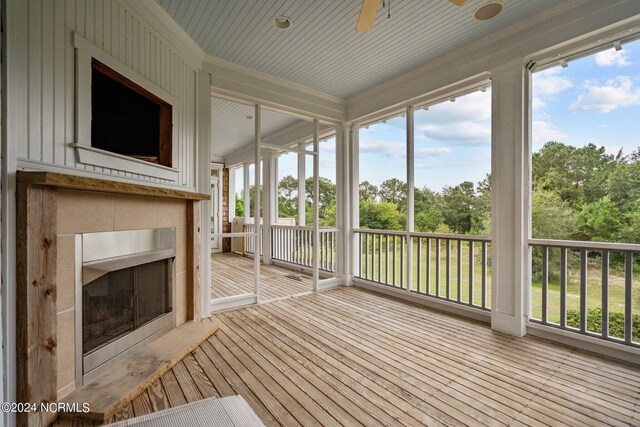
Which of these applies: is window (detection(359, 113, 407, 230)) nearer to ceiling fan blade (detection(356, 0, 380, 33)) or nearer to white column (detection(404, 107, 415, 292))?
white column (detection(404, 107, 415, 292))

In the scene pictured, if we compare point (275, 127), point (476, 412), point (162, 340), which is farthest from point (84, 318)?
point (275, 127)

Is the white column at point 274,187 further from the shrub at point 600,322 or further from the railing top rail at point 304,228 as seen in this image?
the shrub at point 600,322

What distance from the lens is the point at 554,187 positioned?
2664 millimetres

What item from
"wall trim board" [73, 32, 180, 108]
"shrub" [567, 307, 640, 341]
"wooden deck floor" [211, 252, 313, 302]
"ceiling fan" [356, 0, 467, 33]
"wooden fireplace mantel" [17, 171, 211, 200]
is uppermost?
"ceiling fan" [356, 0, 467, 33]

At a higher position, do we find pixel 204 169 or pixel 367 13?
pixel 367 13

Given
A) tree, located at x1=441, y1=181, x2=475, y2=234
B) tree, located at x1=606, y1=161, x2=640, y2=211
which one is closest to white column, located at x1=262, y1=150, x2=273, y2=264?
tree, located at x1=441, y1=181, x2=475, y2=234

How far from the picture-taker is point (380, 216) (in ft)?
14.4

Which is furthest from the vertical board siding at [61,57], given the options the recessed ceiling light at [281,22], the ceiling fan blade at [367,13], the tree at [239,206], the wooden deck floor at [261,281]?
the tree at [239,206]

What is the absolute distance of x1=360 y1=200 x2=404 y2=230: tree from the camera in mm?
4152

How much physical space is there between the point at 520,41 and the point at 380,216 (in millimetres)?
2573

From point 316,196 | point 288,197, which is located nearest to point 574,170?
point 316,196

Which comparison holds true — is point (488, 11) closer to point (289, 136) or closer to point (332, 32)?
point (332, 32)

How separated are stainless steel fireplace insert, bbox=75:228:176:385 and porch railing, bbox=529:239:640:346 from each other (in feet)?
11.4

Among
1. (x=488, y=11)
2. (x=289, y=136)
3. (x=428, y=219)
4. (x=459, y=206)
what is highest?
(x=488, y=11)
